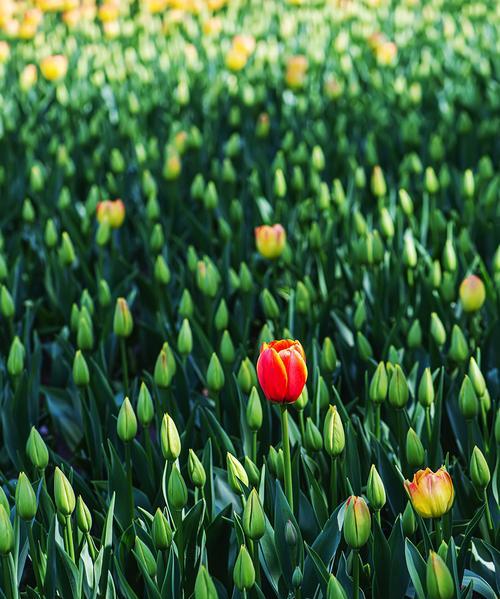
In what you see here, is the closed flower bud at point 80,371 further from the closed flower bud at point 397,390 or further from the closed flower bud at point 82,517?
the closed flower bud at point 397,390

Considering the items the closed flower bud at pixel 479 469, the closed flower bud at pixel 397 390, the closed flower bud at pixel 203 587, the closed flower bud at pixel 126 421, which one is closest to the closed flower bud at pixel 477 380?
the closed flower bud at pixel 397 390

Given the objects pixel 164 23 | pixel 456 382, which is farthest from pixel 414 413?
pixel 164 23

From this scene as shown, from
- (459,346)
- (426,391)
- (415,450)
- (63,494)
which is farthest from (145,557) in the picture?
(459,346)

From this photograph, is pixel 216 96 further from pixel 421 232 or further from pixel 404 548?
pixel 404 548

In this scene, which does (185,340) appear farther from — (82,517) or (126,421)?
(82,517)

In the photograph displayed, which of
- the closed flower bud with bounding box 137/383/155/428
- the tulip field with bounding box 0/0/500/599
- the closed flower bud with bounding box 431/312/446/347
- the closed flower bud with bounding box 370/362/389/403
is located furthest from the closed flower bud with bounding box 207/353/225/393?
the closed flower bud with bounding box 431/312/446/347

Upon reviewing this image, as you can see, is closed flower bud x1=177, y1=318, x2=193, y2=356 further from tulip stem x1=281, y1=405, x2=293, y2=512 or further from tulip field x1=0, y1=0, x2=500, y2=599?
tulip stem x1=281, y1=405, x2=293, y2=512
